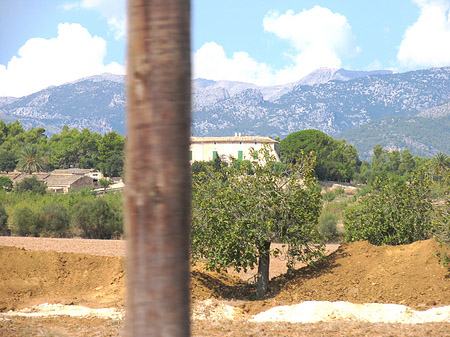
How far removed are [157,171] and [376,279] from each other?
11269 millimetres

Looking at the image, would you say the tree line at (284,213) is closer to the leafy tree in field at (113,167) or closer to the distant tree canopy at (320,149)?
the distant tree canopy at (320,149)

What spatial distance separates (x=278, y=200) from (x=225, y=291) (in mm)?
3390

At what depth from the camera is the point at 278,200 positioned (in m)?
13.1

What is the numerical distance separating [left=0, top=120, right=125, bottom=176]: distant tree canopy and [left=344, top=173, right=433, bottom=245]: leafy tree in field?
66.0 m

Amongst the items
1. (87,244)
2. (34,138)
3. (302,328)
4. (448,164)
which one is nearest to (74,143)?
(34,138)

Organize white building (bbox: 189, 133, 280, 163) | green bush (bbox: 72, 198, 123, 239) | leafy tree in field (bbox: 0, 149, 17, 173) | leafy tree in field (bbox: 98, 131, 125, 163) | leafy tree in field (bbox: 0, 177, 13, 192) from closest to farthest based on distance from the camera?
1. green bush (bbox: 72, 198, 123, 239)
2. leafy tree in field (bbox: 0, 177, 13, 192)
3. leafy tree in field (bbox: 0, 149, 17, 173)
4. white building (bbox: 189, 133, 280, 163)
5. leafy tree in field (bbox: 98, 131, 125, 163)

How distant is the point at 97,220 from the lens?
33.5 metres

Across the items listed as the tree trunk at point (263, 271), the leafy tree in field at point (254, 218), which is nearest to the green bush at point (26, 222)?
the leafy tree in field at point (254, 218)

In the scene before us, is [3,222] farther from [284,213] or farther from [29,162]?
[29,162]

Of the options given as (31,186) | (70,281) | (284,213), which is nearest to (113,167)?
(31,186)

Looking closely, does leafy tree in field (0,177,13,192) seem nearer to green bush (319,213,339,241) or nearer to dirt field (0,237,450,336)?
green bush (319,213,339,241)

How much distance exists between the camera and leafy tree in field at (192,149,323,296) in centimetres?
1273

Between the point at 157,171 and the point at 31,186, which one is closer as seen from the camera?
the point at 157,171

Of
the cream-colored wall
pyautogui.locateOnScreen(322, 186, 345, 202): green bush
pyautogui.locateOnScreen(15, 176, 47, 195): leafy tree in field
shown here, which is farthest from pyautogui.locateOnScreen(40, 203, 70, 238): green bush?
the cream-colored wall
